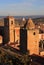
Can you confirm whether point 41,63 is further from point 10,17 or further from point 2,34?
point 2,34

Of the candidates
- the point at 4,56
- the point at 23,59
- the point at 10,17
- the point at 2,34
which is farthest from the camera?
the point at 2,34

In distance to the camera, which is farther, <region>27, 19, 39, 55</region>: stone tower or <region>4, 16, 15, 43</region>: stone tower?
<region>4, 16, 15, 43</region>: stone tower

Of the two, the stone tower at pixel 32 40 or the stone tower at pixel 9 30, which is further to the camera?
the stone tower at pixel 9 30

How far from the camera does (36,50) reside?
19.5 meters

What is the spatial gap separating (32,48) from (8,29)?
876 cm

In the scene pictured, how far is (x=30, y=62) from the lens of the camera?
595 inches

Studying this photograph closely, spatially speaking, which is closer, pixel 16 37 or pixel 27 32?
pixel 27 32

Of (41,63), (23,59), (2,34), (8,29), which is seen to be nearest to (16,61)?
(23,59)

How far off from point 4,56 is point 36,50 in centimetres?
361

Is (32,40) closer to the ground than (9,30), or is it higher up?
closer to the ground

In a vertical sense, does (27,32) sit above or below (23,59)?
above

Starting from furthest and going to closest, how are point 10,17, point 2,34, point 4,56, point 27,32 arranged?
point 2,34
point 10,17
point 27,32
point 4,56

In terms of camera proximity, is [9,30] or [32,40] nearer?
[32,40]

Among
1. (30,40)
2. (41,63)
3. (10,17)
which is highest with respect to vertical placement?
(10,17)
